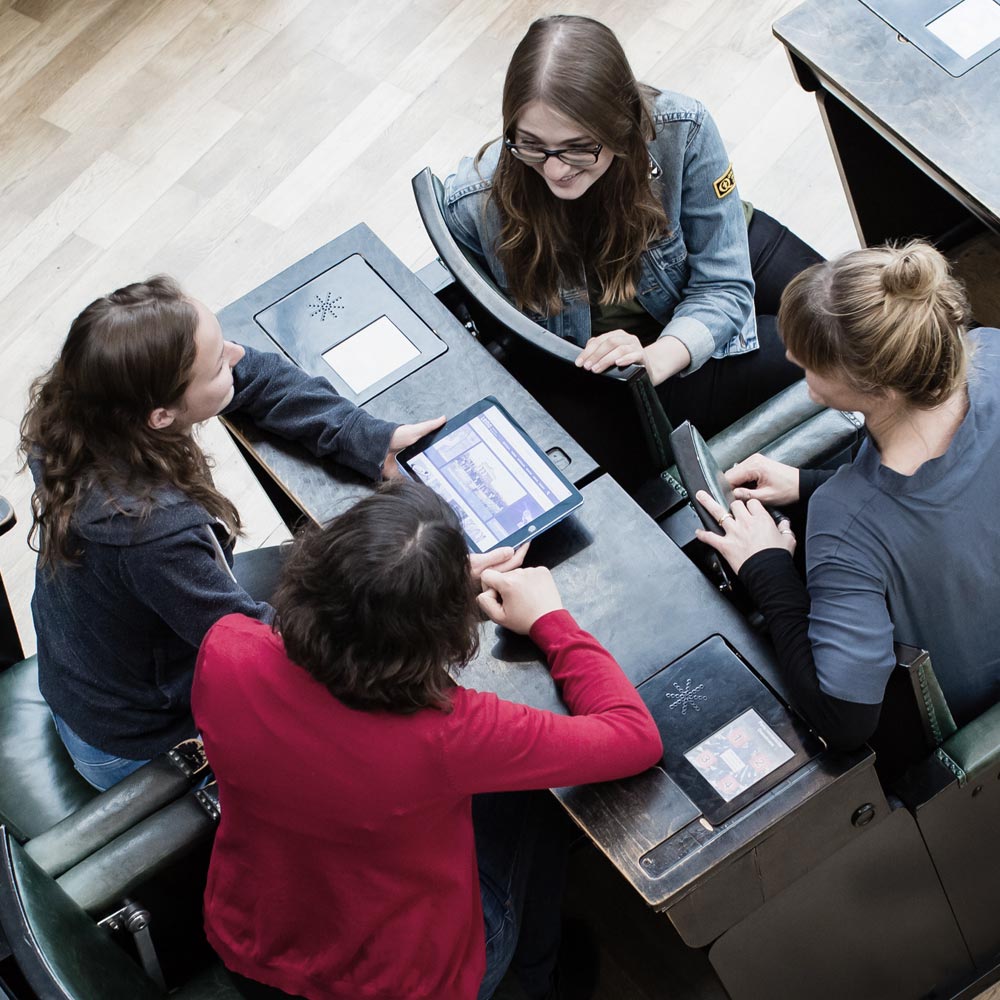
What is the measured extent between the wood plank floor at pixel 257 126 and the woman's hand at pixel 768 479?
4.43ft

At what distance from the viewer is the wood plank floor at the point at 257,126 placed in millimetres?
3305

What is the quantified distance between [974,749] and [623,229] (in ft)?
3.44

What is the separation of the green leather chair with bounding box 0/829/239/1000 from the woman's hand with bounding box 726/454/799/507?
1062 mm

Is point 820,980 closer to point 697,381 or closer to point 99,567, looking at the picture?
point 697,381

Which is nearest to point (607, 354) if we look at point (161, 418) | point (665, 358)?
point (665, 358)

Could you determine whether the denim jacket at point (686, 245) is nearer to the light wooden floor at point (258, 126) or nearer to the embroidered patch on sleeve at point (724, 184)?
the embroidered patch on sleeve at point (724, 184)

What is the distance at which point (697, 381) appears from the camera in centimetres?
235

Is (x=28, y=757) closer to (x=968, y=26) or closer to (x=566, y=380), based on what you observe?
(x=566, y=380)

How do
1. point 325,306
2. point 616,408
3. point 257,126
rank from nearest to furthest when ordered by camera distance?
point 325,306
point 616,408
point 257,126

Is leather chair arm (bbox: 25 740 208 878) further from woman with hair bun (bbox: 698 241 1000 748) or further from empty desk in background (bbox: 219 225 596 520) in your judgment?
woman with hair bun (bbox: 698 241 1000 748)

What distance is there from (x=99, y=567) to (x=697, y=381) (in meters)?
1.18

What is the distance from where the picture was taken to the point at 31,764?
1964 millimetres

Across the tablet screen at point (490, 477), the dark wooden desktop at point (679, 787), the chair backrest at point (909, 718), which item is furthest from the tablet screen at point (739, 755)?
the tablet screen at point (490, 477)

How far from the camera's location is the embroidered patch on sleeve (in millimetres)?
2188
